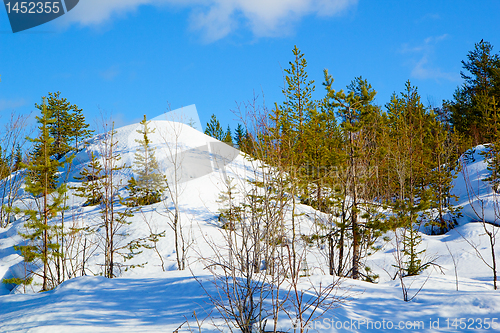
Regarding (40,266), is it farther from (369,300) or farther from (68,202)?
(369,300)

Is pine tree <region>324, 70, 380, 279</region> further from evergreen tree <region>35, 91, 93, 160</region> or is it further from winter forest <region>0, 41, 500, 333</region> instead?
evergreen tree <region>35, 91, 93, 160</region>

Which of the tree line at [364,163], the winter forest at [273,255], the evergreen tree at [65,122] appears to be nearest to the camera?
the winter forest at [273,255]

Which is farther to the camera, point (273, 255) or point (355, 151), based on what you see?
point (355, 151)

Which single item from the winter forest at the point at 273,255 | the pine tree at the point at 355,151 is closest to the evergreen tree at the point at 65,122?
the winter forest at the point at 273,255

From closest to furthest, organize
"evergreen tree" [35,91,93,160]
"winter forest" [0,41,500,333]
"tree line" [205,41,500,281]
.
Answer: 1. "winter forest" [0,41,500,333]
2. "tree line" [205,41,500,281]
3. "evergreen tree" [35,91,93,160]

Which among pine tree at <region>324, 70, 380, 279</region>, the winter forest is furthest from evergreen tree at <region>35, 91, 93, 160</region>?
pine tree at <region>324, 70, 380, 279</region>

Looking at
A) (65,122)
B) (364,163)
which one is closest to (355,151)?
(364,163)

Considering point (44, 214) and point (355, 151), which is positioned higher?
point (355, 151)

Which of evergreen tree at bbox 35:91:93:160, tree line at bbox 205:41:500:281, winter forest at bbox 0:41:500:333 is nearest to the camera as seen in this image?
winter forest at bbox 0:41:500:333

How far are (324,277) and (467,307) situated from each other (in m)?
2.72

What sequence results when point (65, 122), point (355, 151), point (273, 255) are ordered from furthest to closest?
point (65, 122)
point (355, 151)
point (273, 255)

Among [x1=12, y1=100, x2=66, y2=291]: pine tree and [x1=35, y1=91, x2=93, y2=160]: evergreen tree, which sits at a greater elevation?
[x1=35, y1=91, x2=93, y2=160]: evergreen tree

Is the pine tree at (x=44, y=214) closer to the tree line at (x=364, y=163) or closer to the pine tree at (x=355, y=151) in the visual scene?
the tree line at (x=364, y=163)

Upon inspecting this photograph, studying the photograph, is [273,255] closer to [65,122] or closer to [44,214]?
[44,214]
